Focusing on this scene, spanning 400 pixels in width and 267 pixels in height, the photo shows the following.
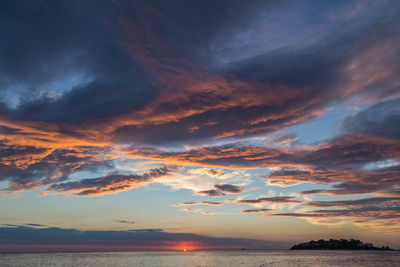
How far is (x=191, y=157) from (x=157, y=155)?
968cm

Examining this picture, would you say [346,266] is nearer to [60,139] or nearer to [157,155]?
[157,155]

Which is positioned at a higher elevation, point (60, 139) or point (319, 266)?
point (60, 139)

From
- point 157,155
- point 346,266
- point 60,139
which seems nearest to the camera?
point 60,139

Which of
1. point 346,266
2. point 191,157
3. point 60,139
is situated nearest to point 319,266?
point 346,266

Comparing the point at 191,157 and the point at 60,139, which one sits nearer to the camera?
the point at 60,139

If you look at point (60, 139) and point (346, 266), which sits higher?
point (60, 139)

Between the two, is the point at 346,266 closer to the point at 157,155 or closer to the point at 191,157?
the point at 191,157

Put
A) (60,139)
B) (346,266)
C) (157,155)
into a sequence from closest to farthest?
(60,139) < (157,155) < (346,266)

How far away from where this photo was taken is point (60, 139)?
66250 millimetres

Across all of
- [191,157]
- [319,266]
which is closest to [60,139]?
[191,157]

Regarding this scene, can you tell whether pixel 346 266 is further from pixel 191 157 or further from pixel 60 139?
pixel 60 139

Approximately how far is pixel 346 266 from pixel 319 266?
32.2 feet

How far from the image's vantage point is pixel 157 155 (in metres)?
79.1

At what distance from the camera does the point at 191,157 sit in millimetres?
81312
